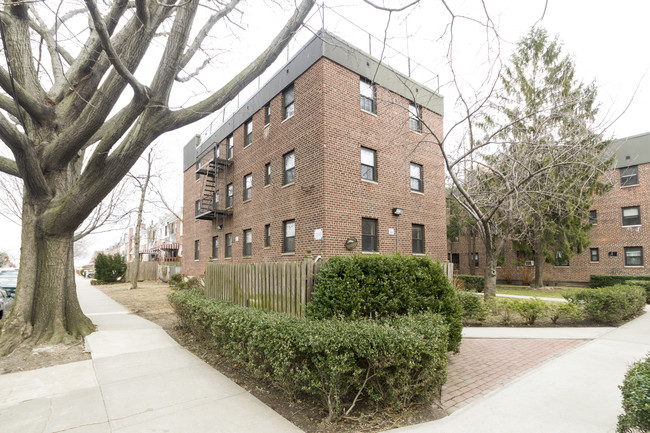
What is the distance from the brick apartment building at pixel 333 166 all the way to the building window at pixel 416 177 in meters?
0.05

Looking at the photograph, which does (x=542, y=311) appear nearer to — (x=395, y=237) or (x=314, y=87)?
(x=395, y=237)

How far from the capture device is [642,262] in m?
22.4

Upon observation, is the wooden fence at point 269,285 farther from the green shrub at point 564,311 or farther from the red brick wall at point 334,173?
the green shrub at point 564,311

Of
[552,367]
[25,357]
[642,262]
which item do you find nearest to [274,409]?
[552,367]

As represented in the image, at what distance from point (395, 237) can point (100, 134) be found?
10491mm

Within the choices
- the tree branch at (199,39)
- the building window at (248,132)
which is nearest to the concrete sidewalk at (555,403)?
the tree branch at (199,39)

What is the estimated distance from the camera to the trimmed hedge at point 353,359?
142 inches

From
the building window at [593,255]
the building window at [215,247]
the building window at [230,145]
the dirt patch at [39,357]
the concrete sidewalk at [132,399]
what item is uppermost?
the building window at [230,145]

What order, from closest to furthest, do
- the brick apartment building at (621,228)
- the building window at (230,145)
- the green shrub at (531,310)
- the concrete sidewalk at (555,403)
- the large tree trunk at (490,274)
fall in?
1. the concrete sidewalk at (555,403)
2. the green shrub at (531,310)
3. the large tree trunk at (490,274)
4. the building window at (230,145)
5. the brick apartment building at (621,228)

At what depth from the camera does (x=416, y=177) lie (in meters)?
15.8

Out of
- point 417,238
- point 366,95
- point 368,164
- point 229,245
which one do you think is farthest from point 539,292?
point 229,245

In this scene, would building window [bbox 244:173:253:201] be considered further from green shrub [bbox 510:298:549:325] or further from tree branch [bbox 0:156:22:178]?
green shrub [bbox 510:298:549:325]

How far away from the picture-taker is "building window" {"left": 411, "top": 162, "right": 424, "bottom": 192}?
15.6 m

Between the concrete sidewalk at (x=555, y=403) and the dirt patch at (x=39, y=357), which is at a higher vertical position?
the concrete sidewalk at (x=555, y=403)
